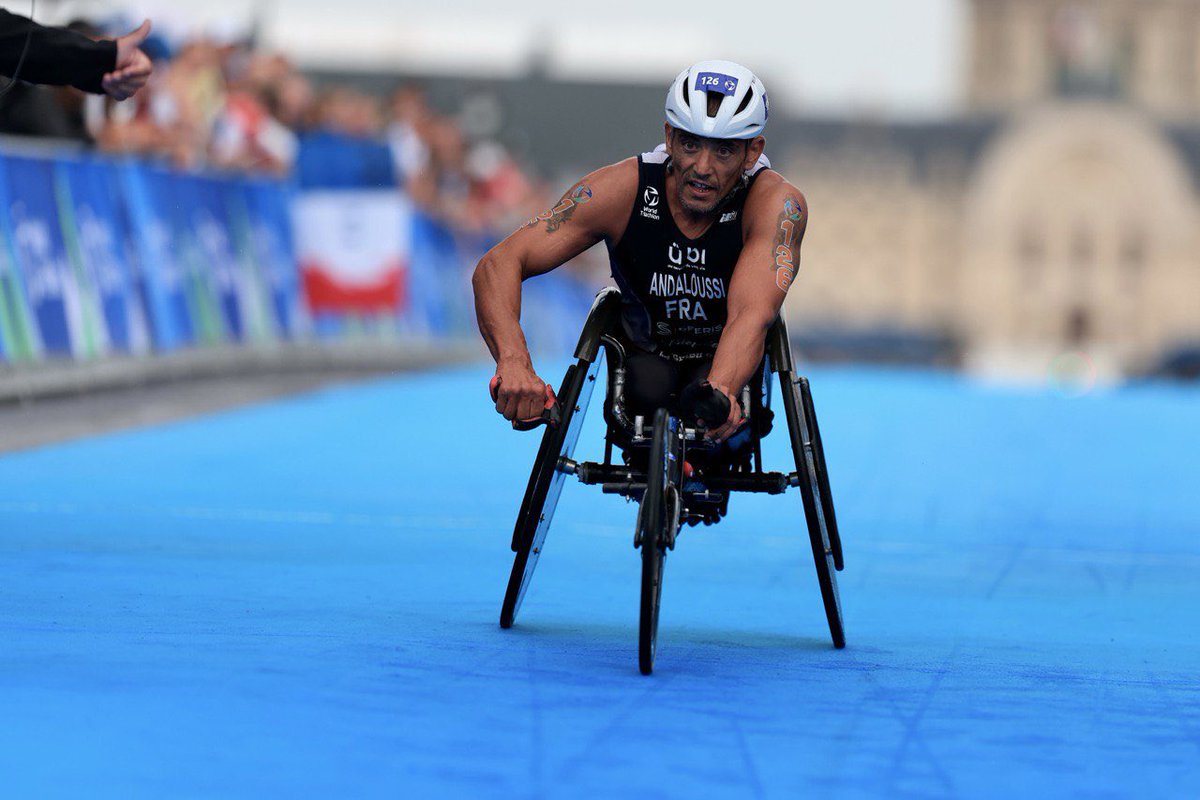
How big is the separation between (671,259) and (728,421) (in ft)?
2.28

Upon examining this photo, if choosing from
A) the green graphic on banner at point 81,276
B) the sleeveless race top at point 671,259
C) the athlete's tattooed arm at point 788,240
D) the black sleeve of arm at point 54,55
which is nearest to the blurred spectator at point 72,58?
the black sleeve of arm at point 54,55

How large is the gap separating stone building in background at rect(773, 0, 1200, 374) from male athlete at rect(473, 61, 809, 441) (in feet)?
318

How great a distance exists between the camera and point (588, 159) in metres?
97.6

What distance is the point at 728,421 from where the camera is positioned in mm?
5918

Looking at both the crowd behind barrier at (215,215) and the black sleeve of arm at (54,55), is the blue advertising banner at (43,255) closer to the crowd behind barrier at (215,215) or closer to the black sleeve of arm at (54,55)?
the crowd behind barrier at (215,215)

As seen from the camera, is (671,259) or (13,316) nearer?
(671,259)

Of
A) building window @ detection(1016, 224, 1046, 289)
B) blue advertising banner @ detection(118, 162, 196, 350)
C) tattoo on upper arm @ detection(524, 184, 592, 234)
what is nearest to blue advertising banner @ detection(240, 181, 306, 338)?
blue advertising banner @ detection(118, 162, 196, 350)

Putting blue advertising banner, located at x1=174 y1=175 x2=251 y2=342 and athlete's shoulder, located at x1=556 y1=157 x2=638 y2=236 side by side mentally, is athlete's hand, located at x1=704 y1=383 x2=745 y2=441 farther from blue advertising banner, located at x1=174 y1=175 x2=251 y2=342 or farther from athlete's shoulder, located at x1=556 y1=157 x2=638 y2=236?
blue advertising banner, located at x1=174 y1=175 x2=251 y2=342

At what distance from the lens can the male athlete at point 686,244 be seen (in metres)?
6.15

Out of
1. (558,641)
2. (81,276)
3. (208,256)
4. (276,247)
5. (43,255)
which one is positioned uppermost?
(558,641)

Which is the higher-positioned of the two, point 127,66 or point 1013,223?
point 127,66

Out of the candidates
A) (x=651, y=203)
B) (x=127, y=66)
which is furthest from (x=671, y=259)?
(x=127, y=66)

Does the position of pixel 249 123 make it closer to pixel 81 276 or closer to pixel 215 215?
pixel 215 215

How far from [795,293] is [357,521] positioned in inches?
3894
